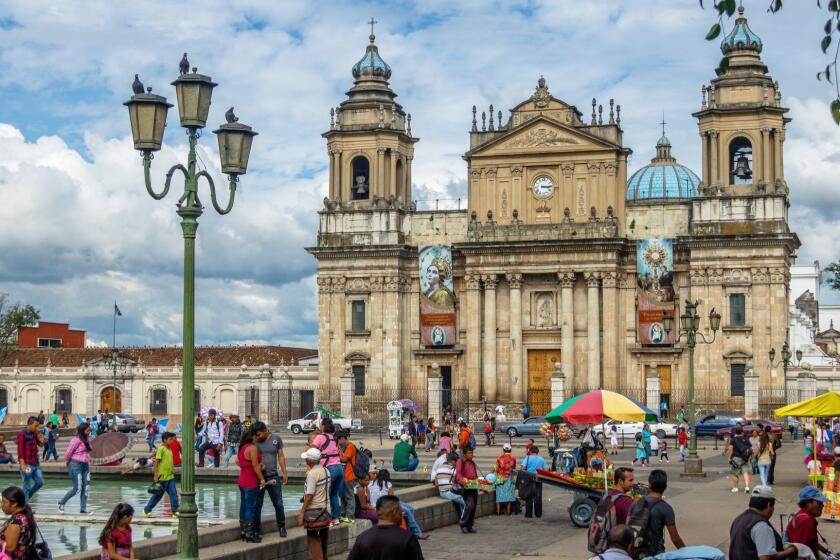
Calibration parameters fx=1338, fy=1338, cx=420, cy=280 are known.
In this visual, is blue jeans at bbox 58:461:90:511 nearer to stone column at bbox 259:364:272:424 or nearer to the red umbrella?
the red umbrella

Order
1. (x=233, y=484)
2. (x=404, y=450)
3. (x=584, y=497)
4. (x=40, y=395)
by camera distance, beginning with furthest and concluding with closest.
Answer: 1. (x=40, y=395)
2. (x=233, y=484)
3. (x=404, y=450)
4. (x=584, y=497)

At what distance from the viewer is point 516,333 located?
62531 mm

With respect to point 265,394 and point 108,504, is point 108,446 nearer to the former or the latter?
point 108,504

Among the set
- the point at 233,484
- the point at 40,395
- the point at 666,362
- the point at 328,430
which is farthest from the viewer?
the point at 40,395

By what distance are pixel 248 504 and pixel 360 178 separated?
4978cm

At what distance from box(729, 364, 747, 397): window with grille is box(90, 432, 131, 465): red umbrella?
36415mm

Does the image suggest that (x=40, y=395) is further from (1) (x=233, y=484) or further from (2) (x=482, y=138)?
(1) (x=233, y=484)

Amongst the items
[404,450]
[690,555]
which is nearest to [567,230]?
[404,450]

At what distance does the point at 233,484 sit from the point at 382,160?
37.6m

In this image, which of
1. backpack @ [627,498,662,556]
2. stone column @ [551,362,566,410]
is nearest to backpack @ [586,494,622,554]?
backpack @ [627,498,662,556]

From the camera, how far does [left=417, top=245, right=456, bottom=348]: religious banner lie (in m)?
63.9

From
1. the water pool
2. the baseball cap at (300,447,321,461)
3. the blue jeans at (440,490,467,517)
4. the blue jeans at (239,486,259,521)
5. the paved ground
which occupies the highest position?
the baseball cap at (300,447,321,461)

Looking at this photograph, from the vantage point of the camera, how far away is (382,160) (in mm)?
65250

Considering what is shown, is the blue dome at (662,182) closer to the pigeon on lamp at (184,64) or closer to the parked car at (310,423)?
the parked car at (310,423)
